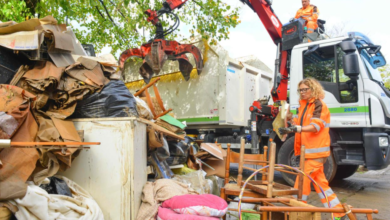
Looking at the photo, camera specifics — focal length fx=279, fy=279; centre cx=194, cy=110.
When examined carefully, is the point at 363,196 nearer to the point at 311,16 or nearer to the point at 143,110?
the point at 311,16

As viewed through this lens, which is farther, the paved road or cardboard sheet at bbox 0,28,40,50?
the paved road

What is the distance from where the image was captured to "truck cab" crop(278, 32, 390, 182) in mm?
3990

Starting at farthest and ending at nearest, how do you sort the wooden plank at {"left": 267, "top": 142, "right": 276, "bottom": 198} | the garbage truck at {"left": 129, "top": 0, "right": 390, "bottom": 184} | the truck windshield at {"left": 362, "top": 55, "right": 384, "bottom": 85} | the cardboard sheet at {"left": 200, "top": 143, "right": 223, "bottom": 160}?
the truck windshield at {"left": 362, "top": 55, "right": 384, "bottom": 85} < the garbage truck at {"left": 129, "top": 0, "right": 390, "bottom": 184} < the cardboard sheet at {"left": 200, "top": 143, "right": 223, "bottom": 160} < the wooden plank at {"left": 267, "top": 142, "right": 276, "bottom": 198}

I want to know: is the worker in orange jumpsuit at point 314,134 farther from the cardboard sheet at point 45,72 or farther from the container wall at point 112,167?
the cardboard sheet at point 45,72

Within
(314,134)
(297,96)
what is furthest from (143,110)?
(297,96)

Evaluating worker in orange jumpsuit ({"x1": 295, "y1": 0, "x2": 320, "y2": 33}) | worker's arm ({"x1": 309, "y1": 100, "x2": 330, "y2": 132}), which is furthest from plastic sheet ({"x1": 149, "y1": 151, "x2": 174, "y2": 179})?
worker in orange jumpsuit ({"x1": 295, "y1": 0, "x2": 320, "y2": 33})

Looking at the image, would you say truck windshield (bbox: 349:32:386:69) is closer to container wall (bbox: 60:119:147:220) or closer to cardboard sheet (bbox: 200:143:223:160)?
cardboard sheet (bbox: 200:143:223:160)

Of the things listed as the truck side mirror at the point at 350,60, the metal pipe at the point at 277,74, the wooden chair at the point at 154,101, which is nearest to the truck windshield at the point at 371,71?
the truck side mirror at the point at 350,60

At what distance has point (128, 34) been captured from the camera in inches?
315

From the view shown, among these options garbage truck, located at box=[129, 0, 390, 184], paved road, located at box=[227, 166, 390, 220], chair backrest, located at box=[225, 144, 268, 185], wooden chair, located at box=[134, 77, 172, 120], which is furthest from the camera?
garbage truck, located at box=[129, 0, 390, 184]

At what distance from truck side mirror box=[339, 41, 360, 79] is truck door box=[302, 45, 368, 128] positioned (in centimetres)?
24

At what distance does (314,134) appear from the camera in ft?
10.1

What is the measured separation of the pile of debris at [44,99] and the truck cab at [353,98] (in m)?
3.06

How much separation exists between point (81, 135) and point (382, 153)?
156 inches
